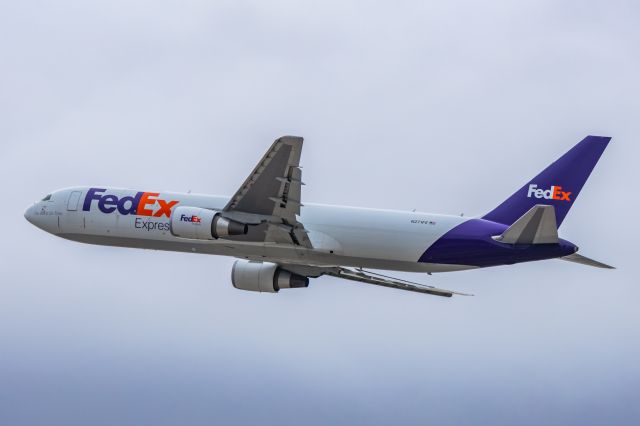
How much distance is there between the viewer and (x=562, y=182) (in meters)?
52.8

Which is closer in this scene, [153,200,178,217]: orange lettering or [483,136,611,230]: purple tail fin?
[483,136,611,230]: purple tail fin

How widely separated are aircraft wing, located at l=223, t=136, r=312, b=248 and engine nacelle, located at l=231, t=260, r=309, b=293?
4.80 m

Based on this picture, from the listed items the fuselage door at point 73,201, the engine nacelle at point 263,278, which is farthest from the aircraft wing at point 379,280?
the fuselage door at point 73,201

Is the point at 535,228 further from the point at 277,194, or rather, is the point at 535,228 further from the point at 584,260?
the point at 277,194

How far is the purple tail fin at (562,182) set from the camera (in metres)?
52.6

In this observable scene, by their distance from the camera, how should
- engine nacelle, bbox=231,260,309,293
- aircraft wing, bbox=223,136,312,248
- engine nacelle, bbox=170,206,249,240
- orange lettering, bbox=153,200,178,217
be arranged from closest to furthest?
aircraft wing, bbox=223,136,312,248
engine nacelle, bbox=170,206,249,240
orange lettering, bbox=153,200,178,217
engine nacelle, bbox=231,260,309,293

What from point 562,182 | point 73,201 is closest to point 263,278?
point 73,201

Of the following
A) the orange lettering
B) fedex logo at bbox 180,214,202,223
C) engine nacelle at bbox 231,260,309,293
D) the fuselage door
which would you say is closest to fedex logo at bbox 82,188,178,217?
the orange lettering

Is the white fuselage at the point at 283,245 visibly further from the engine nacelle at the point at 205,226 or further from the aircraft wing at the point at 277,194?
the engine nacelle at the point at 205,226

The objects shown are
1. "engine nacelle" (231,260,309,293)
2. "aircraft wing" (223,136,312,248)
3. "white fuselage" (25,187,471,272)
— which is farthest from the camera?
"engine nacelle" (231,260,309,293)

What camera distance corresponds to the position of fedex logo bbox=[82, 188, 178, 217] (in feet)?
185

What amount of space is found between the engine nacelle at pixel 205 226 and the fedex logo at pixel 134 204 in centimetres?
337

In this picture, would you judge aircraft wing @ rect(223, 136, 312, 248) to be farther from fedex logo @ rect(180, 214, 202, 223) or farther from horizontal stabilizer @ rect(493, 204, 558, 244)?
horizontal stabilizer @ rect(493, 204, 558, 244)

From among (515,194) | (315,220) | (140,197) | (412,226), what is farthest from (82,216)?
(515,194)
